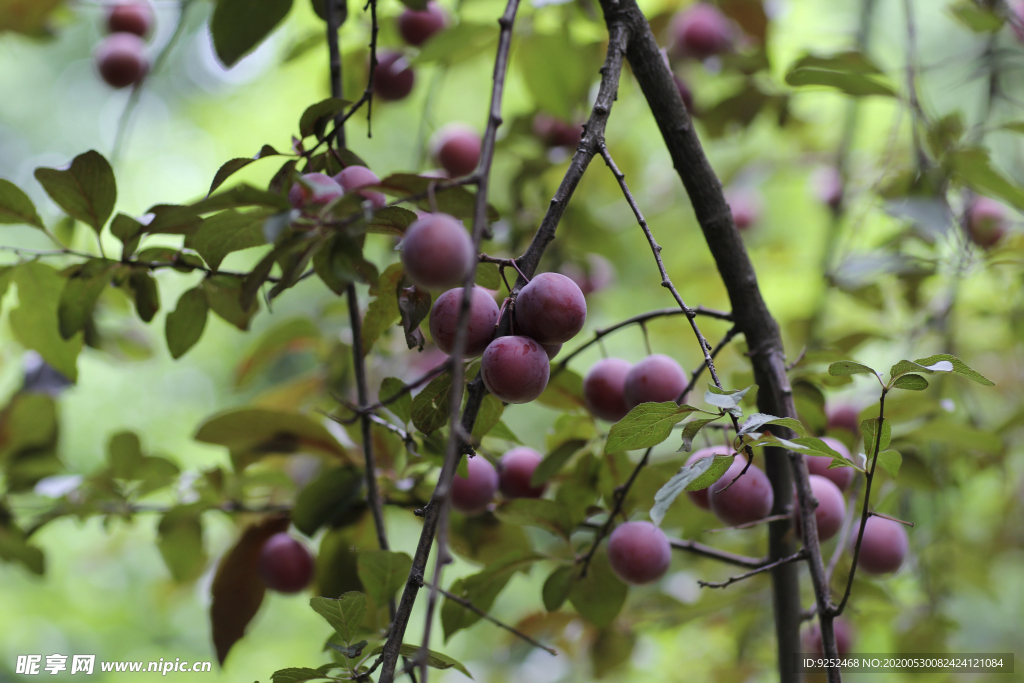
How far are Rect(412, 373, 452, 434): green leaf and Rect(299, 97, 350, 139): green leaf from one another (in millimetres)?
185

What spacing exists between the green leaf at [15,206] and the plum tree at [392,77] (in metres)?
0.52

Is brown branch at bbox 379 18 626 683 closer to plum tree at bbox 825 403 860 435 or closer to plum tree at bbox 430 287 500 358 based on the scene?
plum tree at bbox 430 287 500 358

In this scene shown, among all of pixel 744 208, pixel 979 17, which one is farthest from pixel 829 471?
pixel 744 208

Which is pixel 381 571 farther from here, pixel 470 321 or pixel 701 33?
pixel 701 33

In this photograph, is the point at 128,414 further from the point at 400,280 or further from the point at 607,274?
the point at 400,280

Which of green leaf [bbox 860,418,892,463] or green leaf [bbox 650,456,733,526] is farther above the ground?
green leaf [bbox 860,418,892,463]

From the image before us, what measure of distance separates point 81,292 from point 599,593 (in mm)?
478

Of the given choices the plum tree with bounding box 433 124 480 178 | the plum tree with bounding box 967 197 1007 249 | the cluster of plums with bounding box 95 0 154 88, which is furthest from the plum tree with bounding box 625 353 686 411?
the cluster of plums with bounding box 95 0 154 88

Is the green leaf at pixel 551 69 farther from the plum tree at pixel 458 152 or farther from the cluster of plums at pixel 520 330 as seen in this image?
the cluster of plums at pixel 520 330

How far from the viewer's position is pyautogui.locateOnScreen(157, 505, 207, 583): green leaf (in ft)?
2.35

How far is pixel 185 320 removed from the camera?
0.56 meters

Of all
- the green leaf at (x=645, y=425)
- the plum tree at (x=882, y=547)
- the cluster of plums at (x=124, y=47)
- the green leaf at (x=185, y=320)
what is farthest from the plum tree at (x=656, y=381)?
the cluster of plums at (x=124, y=47)

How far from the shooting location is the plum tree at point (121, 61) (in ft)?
3.63

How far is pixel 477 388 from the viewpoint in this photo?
0.38 meters
